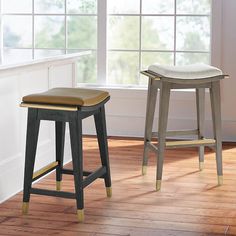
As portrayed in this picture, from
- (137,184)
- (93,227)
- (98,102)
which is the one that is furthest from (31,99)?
(137,184)

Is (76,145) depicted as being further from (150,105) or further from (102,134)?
(150,105)

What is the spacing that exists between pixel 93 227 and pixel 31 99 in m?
0.84

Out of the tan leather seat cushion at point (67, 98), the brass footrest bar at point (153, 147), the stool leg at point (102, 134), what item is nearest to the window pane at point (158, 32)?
the brass footrest bar at point (153, 147)

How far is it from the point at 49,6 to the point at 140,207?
10.5ft

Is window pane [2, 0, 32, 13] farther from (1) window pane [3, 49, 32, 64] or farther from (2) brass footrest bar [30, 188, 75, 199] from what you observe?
(2) brass footrest bar [30, 188, 75, 199]

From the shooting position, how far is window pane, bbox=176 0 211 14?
6.55m

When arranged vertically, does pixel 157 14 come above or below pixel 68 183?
above

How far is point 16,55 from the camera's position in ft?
23.0

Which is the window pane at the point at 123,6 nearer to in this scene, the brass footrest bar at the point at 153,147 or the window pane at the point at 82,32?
the window pane at the point at 82,32

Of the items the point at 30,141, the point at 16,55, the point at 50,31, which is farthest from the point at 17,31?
the point at 30,141

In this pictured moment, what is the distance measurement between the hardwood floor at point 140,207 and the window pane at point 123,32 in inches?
63.5

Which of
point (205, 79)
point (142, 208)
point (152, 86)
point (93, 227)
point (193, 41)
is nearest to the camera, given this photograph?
point (93, 227)

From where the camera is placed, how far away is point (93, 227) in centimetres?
391

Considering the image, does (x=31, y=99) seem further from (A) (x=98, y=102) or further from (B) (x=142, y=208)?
(B) (x=142, y=208)
